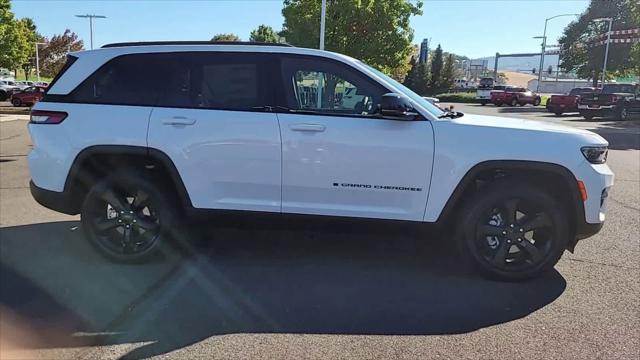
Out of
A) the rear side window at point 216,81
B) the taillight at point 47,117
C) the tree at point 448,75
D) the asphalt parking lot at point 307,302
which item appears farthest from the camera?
the tree at point 448,75

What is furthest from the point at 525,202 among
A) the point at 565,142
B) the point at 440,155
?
the point at 440,155

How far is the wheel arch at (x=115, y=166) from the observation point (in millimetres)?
4535

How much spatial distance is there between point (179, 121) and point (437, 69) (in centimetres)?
7090

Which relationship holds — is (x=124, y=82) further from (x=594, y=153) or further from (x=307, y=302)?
(x=594, y=153)

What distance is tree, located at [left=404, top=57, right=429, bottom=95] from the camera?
69.4 meters

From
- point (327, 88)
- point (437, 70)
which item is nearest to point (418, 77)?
point (437, 70)

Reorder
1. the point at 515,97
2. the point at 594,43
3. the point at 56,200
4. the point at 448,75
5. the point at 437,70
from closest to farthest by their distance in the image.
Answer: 1. the point at 56,200
2. the point at 515,97
3. the point at 594,43
4. the point at 437,70
5. the point at 448,75

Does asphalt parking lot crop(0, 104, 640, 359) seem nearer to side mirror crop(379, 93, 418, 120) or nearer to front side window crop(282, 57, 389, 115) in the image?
side mirror crop(379, 93, 418, 120)

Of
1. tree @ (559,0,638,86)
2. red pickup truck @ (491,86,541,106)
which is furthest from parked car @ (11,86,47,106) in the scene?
tree @ (559,0,638,86)

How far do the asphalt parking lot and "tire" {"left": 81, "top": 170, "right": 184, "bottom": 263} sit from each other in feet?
0.50

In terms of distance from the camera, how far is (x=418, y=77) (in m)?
69.6

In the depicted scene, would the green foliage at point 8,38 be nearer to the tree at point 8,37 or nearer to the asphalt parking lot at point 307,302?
the tree at point 8,37

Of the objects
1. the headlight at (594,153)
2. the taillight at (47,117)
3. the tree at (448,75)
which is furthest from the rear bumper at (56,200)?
the tree at (448,75)

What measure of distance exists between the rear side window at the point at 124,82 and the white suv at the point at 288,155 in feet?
0.04
